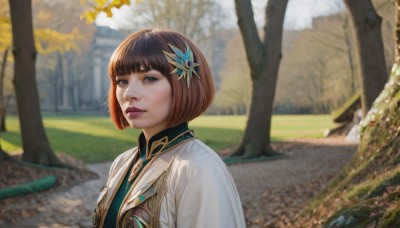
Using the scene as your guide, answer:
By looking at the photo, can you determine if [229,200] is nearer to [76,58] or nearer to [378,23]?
[378,23]

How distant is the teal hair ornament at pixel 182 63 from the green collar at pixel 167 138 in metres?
0.21

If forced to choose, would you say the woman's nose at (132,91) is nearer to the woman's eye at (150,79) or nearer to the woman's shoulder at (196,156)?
the woman's eye at (150,79)

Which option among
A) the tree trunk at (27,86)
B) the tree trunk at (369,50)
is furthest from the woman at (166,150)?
the tree trunk at (27,86)

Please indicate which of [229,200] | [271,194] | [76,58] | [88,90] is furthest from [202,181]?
[88,90]

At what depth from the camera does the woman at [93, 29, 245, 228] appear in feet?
5.63

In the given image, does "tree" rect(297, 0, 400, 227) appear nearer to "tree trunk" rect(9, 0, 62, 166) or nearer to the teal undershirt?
the teal undershirt

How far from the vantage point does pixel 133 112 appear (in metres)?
1.88

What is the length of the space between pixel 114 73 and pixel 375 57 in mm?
7117

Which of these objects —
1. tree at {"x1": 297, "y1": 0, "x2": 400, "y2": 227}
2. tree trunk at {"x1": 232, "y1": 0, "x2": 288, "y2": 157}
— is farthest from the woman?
tree trunk at {"x1": 232, "y1": 0, "x2": 288, "y2": 157}

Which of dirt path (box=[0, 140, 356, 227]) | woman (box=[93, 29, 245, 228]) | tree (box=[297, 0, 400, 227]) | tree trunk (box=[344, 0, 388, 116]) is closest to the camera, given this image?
woman (box=[93, 29, 245, 228])

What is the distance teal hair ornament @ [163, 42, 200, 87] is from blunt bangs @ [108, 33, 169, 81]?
0.03 metres

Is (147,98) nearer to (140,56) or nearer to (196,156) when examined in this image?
(140,56)

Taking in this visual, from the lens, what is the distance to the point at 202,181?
1.70 metres

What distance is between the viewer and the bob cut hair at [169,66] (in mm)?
1858
